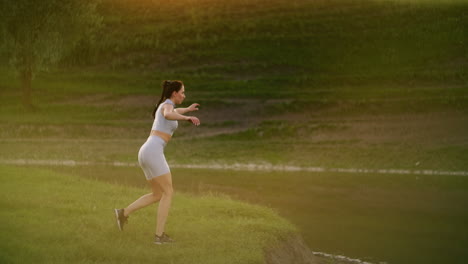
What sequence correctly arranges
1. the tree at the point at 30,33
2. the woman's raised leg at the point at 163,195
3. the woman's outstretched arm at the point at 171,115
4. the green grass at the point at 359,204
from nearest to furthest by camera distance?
the woman's outstretched arm at the point at 171,115 → the woman's raised leg at the point at 163,195 → the green grass at the point at 359,204 → the tree at the point at 30,33

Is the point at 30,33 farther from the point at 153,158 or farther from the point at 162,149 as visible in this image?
the point at 153,158

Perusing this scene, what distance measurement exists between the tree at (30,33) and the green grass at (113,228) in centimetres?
3347

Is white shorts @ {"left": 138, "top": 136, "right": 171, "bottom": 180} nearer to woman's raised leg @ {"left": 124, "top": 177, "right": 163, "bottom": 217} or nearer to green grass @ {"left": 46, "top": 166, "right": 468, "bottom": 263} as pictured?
woman's raised leg @ {"left": 124, "top": 177, "right": 163, "bottom": 217}

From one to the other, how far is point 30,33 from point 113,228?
40578 millimetres

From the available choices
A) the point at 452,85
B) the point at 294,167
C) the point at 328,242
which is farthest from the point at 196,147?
the point at 328,242

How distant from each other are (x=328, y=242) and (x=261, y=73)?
42.5 m

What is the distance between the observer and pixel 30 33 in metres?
53.9

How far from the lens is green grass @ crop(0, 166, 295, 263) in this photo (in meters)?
14.0

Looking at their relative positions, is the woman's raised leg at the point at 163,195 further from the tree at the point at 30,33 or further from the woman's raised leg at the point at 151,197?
the tree at the point at 30,33

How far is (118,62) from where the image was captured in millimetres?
67625

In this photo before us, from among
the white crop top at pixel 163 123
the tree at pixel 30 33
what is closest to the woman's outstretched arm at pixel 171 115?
the white crop top at pixel 163 123

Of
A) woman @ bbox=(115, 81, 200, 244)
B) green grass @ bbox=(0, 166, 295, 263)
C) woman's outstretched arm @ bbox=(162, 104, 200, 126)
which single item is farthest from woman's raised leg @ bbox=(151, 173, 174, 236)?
woman's outstretched arm @ bbox=(162, 104, 200, 126)

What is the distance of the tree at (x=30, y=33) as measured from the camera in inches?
2100

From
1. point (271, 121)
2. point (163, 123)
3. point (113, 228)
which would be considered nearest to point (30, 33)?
point (271, 121)
